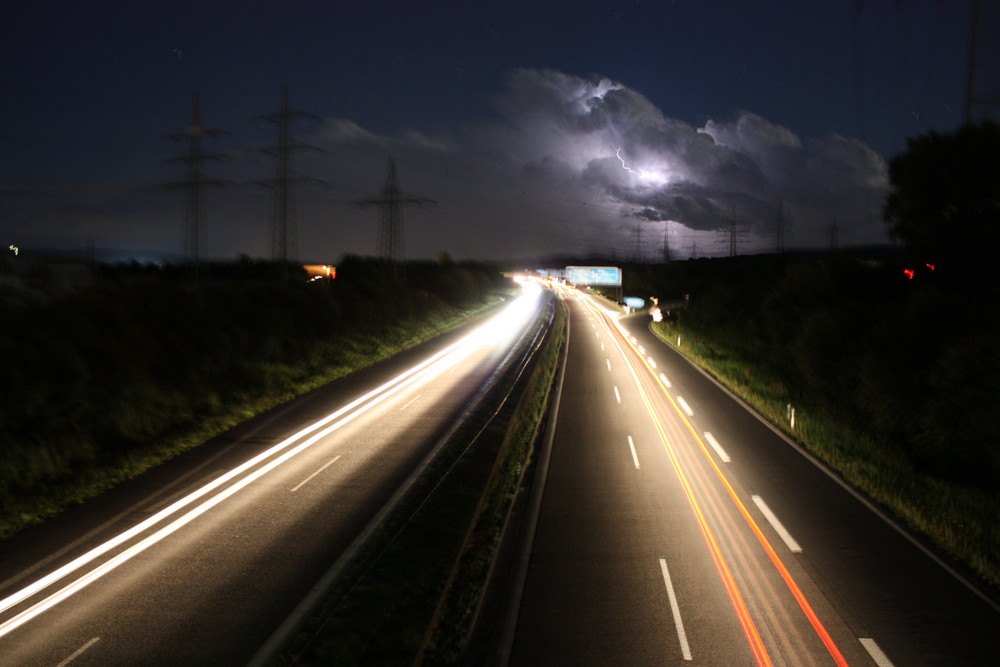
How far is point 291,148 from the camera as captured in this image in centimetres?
3341

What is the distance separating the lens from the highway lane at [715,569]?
316 inches

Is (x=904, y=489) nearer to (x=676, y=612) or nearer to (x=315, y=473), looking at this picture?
(x=676, y=612)

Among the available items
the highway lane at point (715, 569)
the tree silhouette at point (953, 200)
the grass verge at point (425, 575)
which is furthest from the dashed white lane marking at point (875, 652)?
the tree silhouette at point (953, 200)

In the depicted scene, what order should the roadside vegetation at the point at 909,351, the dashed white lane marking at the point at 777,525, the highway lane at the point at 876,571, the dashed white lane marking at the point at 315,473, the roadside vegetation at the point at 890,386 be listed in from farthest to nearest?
the roadside vegetation at the point at 909,351 < the dashed white lane marking at the point at 315,473 < the roadside vegetation at the point at 890,386 < the dashed white lane marking at the point at 777,525 < the highway lane at the point at 876,571

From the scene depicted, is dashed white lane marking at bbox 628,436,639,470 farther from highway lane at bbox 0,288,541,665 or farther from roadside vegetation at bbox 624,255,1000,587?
highway lane at bbox 0,288,541,665

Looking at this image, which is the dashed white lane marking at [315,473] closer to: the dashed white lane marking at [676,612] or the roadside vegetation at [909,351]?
the dashed white lane marking at [676,612]

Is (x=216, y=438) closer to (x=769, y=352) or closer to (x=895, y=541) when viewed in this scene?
(x=895, y=541)

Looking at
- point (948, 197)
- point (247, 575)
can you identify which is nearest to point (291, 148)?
point (247, 575)

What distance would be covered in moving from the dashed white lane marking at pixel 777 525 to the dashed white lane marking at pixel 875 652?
9.14 feet

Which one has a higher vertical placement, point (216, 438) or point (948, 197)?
point (948, 197)

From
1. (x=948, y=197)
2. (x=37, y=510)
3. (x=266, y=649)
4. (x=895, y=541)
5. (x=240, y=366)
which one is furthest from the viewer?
(x=948, y=197)

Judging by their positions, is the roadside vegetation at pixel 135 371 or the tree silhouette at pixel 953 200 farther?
the tree silhouette at pixel 953 200

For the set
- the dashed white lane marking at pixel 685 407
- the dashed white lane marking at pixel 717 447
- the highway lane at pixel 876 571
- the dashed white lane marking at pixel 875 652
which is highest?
the dashed white lane marking at pixel 685 407

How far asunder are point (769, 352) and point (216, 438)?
32.7 m
